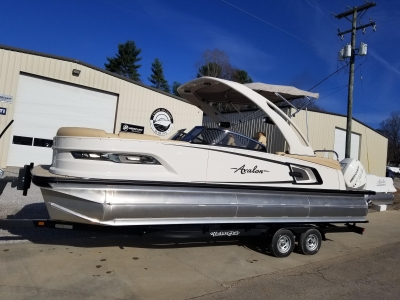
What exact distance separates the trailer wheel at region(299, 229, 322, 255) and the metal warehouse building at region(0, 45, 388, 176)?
598cm

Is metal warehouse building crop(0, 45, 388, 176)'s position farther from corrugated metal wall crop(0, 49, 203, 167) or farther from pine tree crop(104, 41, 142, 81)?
pine tree crop(104, 41, 142, 81)

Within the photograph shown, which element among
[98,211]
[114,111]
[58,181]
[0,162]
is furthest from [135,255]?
[114,111]

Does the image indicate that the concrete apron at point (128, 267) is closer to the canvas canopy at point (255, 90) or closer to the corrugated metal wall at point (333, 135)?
the canvas canopy at point (255, 90)

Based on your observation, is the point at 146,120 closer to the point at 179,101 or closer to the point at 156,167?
the point at 179,101

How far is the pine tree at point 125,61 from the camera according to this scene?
4581 cm

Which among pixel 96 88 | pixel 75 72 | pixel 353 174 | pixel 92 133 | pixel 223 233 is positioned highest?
pixel 75 72

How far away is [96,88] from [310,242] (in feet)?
34.5

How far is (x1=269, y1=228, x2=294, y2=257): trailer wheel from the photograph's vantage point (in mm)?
5626

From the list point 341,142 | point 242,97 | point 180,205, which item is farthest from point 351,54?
point 180,205

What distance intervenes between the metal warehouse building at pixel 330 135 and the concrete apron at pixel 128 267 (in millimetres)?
9023

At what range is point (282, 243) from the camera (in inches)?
228

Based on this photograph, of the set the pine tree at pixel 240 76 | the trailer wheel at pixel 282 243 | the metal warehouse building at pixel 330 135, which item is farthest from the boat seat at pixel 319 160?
the pine tree at pixel 240 76

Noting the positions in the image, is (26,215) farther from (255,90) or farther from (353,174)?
(353,174)

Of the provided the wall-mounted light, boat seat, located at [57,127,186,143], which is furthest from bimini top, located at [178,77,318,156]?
the wall-mounted light
